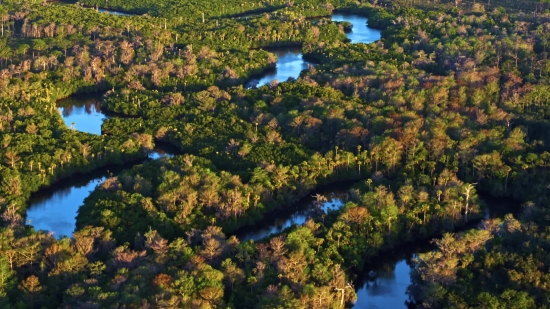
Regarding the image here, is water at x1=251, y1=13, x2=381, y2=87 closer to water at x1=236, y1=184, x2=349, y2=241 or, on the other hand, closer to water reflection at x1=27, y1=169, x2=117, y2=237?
water at x1=236, y1=184, x2=349, y2=241

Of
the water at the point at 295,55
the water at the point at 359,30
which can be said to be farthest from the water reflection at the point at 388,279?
the water at the point at 359,30

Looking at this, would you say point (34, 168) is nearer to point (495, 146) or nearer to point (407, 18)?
point (495, 146)

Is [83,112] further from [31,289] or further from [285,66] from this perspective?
[31,289]

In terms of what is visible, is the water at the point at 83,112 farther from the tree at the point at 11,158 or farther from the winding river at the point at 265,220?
A: the tree at the point at 11,158

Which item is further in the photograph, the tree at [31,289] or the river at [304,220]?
the river at [304,220]

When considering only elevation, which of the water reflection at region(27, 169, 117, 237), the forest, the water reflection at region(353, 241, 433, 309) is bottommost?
the water reflection at region(353, 241, 433, 309)

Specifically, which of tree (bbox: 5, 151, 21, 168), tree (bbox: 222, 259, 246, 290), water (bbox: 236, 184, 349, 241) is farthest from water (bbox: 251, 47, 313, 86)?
tree (bbox: 222, 259, 246, 290)

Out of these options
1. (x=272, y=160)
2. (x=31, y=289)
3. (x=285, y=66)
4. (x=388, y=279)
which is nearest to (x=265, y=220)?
(x=272, y=160)
